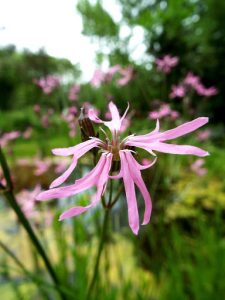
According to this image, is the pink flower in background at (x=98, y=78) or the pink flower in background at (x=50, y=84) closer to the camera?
the pink flower in background at (x=50, y=84)

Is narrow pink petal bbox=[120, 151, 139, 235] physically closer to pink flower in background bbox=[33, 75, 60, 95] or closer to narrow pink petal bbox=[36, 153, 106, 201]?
narrow pink petal bbox=[36, 153, 106, 201]

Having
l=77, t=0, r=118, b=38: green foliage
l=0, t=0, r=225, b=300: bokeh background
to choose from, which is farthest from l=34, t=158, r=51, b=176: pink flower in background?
l=77, t=0, r=118, b=38: green foliage

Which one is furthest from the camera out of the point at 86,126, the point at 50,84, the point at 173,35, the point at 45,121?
the point at 173,35

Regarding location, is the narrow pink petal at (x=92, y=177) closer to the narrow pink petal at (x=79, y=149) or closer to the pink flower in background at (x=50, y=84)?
the narrow pink petal at (x=79, y=149)

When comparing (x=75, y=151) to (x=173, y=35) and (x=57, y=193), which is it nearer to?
(x=57, y=193)

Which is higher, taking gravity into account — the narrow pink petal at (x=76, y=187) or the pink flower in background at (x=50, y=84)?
the pink flower in background at (x=50, y=84)

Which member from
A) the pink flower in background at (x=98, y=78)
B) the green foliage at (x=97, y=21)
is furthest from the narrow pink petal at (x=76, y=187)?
the green foliage at (x=97, y=21)

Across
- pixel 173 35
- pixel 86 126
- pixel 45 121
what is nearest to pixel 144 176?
pixel 45 121
